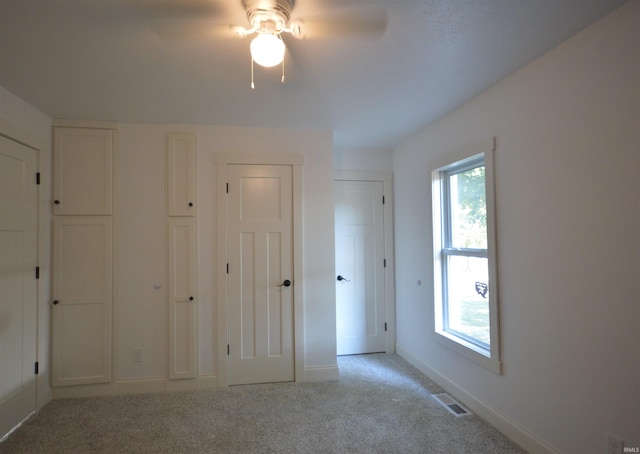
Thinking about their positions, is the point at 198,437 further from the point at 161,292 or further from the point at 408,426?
the point at 408,426

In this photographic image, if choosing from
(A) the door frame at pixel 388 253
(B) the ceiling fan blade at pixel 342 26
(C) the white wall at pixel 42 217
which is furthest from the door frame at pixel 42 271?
(A) the door frame at pixel 388 253

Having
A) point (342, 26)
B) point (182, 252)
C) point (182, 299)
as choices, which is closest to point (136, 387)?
point (182, 299)

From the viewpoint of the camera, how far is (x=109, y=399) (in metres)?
2.74

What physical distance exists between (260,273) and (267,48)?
2.11m

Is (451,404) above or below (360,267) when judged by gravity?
below

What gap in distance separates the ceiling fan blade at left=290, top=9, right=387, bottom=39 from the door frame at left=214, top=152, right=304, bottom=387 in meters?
1.54

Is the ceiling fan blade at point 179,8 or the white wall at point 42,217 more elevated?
the ceiling fan blade at point 179,8

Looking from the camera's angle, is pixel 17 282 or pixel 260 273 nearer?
pixel 17 282

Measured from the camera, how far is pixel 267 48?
4.71 feet

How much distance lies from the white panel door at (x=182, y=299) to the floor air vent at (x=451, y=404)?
2241 mm

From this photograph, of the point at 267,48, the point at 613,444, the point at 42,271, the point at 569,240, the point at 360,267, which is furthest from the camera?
the point at 360,267

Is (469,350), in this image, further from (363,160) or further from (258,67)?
(258,67)

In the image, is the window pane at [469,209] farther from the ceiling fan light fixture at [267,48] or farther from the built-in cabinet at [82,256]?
the built-in cabinet at [82,256]

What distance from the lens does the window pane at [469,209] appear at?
8.41ft
